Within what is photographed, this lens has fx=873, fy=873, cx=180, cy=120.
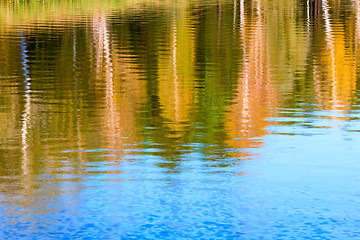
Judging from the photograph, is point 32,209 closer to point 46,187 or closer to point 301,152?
point 46,187

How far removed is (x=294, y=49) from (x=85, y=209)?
29.9 meters

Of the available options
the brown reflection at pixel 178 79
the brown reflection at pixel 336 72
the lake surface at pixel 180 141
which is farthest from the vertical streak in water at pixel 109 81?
the brown reflection at pixel 336 72

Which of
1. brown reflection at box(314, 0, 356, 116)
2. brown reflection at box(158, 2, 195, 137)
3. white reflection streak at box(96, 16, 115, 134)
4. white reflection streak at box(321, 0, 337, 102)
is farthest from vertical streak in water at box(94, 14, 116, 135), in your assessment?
white reflection streak at box(321, 0, 337, 102)

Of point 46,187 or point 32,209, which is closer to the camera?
point 32,209

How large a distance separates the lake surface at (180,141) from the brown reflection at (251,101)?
61 millimetres

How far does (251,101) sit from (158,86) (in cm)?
502

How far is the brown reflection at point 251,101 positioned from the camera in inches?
810

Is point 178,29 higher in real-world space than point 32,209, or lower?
higher

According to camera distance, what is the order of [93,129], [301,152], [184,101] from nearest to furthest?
[301,152] → [93,129] → [184,101]

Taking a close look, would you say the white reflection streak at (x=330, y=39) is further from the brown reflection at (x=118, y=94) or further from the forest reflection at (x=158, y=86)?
the brown reflection at (x=118, y=94)

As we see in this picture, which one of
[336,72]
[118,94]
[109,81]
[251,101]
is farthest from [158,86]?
[336,72]

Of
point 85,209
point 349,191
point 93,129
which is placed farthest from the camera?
point 93,129

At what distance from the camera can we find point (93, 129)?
2170cm

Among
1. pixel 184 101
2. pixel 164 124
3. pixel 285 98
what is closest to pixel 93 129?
pixel 164 124
